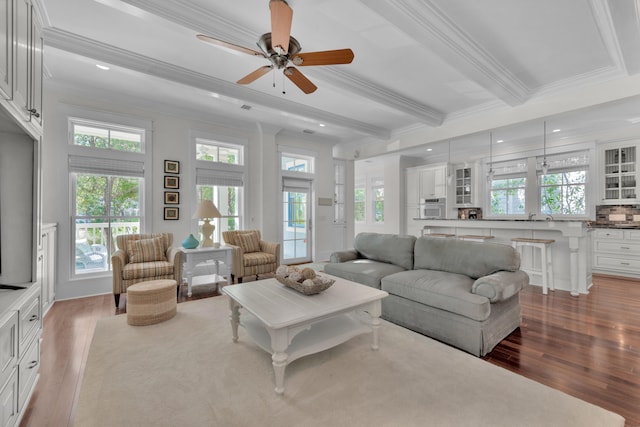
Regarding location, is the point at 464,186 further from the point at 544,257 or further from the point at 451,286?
the point at 451,286

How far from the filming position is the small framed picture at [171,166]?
4516 millimetres

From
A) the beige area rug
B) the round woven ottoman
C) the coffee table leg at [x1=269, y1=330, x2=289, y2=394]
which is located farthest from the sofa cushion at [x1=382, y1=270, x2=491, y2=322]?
the round woven ottoman

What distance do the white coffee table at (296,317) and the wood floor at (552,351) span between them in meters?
1.10

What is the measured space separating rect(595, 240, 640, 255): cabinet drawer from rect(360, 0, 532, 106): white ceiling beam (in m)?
3.67

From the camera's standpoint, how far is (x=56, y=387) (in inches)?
75.3

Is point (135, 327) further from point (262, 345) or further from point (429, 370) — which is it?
point (429, 370)

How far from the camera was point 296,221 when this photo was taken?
6316 mm

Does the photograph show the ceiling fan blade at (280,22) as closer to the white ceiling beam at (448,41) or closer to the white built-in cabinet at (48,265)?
the white ceiling beam at (448,41)

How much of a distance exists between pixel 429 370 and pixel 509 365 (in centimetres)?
66

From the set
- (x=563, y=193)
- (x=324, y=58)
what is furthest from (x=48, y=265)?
(x=563, y=193)

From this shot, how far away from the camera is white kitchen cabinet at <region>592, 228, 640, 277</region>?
4.93m

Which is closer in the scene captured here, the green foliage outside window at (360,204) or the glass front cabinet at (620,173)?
the glass front cabinet at (620,173)

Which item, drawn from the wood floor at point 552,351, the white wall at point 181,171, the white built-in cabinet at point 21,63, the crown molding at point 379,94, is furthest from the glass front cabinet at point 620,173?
the white built-in cabinet at point 21,63

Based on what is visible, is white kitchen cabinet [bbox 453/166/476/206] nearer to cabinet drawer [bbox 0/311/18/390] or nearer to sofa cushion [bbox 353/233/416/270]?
sofa cushion [bbox 353/233/416/270]
